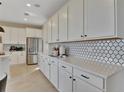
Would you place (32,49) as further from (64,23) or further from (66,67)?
(66,67)

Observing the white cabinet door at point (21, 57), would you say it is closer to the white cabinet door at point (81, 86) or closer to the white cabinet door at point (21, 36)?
the white cabinet door at point (21, 36)

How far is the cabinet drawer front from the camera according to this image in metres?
1.28

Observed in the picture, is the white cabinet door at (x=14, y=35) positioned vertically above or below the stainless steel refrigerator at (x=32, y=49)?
above

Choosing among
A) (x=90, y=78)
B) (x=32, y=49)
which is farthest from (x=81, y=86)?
(x=32, y=49)

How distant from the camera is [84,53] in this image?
2506 millimetres

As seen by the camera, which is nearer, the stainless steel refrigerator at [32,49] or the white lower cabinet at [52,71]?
the white lower cabinet at [52,71]

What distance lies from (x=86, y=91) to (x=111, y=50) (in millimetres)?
843

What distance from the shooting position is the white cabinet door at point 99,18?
4.78 ft

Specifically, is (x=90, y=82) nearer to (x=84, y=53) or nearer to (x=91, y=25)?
(x=91, y=25)

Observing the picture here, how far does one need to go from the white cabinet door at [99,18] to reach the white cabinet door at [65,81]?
0.92 metres

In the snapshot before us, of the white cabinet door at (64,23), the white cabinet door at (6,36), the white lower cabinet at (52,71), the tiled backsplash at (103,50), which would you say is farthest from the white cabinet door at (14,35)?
the tiled backsplash at (103,50)

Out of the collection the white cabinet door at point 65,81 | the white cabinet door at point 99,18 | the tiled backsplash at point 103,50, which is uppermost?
the white cabinet door at point 99,18

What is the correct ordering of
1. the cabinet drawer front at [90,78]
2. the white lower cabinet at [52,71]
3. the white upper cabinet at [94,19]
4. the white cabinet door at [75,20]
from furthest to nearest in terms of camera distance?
1. the white lower cabinet at [52,71]
2. the white cabinet door at [75,20]
3. the white upper cabinet at [94,19]
4. the cabinet drawer front at [90,78]

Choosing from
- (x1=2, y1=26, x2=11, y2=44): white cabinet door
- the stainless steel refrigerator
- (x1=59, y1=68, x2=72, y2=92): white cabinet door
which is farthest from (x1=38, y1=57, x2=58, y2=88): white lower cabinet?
(x1=2, y1=26, x2=11, y2=44): white cabinet door
